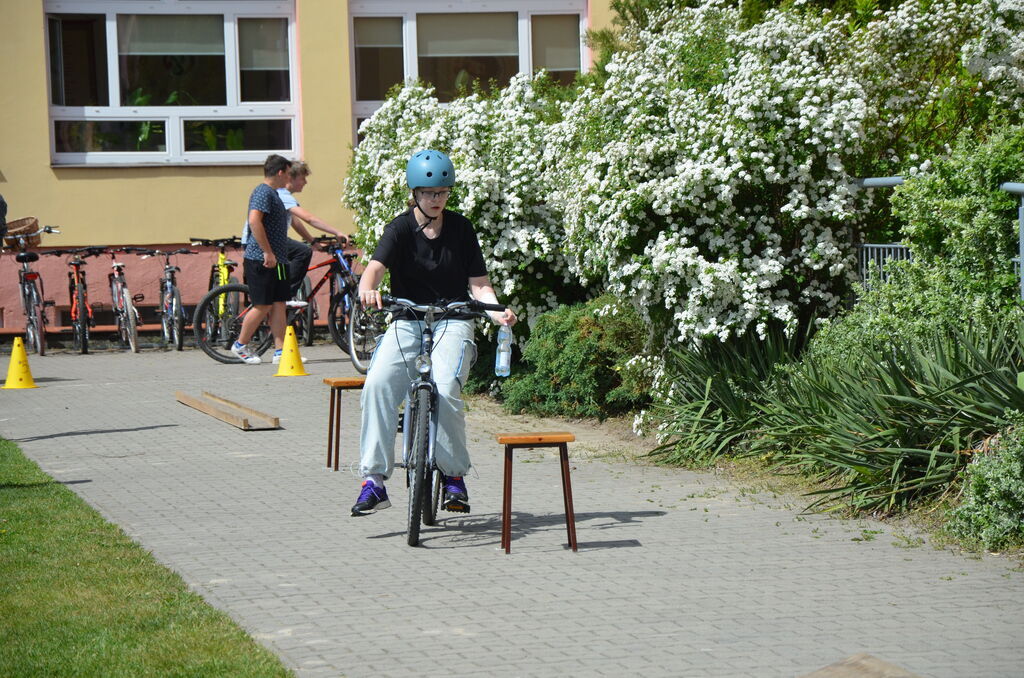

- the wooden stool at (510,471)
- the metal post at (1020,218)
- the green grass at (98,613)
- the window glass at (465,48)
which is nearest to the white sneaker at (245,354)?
the window glass at (465,48)

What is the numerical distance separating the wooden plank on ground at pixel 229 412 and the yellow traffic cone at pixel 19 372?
2.00 metres

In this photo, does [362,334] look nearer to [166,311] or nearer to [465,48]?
[166,311]

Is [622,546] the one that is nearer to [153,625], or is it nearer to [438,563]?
[438,563]

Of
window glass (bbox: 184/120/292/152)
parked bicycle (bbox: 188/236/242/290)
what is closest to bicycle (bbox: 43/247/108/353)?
parked bicycle (bbox: 188/236/242/290)

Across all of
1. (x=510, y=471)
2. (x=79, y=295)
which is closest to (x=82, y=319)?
(x=79, y=295)

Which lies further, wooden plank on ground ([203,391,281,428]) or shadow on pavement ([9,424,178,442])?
wooden plank on ground ([203,391,281,428])

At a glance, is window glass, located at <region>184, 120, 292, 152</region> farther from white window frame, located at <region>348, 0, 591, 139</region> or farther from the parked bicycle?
the parked bicycle

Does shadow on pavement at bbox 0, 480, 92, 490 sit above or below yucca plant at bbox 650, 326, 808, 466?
below

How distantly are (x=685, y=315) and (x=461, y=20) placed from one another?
34.5 ft

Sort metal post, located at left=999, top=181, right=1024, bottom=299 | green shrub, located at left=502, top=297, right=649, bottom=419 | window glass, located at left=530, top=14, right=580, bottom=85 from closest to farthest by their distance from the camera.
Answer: metal post, located at left=999, top=181, right=1024, bottom=299 → green shrub, located at left=502, top=297, right=649, bottom=419 → window glass, located at left=530, top=14, right=580, bottom=85

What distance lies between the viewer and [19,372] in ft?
43.8

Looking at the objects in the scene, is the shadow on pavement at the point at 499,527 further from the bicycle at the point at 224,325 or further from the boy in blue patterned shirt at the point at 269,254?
the bicycle at the point at 224,325

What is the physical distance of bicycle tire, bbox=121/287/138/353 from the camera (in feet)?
52.7

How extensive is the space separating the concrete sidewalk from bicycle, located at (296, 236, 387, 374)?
3.54m
